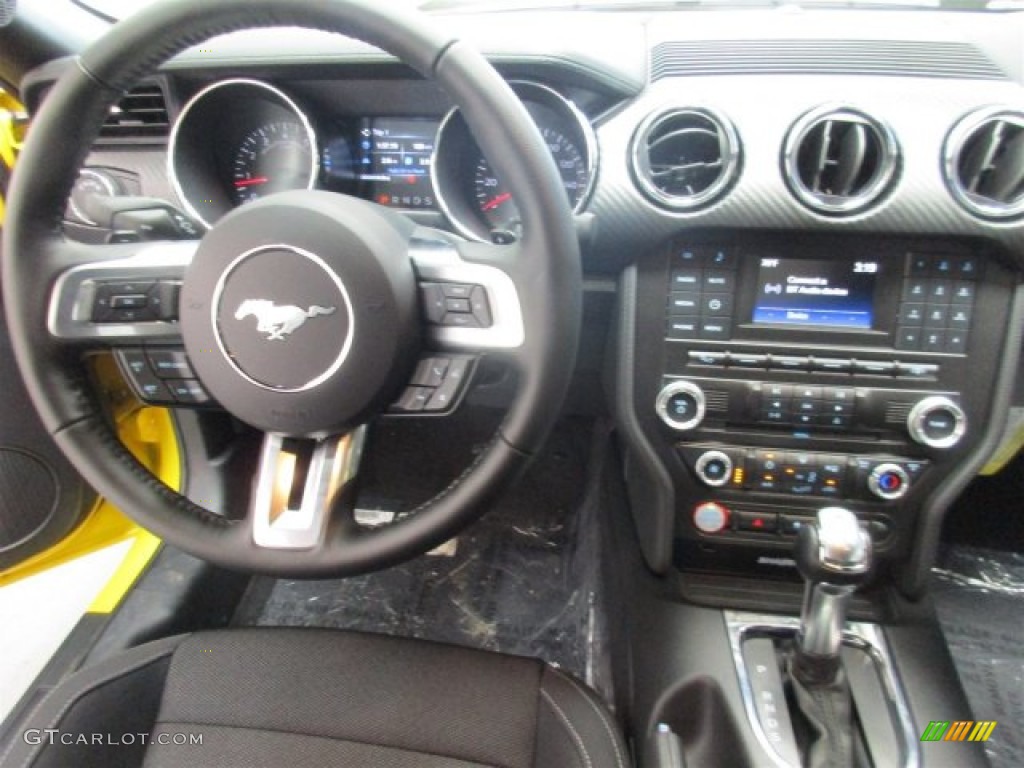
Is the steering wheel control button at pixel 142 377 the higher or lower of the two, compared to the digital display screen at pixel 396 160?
lower

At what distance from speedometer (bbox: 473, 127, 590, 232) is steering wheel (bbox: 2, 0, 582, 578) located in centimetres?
31

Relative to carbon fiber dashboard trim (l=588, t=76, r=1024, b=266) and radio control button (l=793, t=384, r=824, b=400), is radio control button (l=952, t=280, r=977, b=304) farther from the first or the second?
radio control button (l=793, t=384, r=824, b=400)

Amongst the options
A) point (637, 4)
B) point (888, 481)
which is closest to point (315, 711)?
point (888, 481)

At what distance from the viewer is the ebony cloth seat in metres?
0.89

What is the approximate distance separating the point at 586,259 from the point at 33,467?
109cm

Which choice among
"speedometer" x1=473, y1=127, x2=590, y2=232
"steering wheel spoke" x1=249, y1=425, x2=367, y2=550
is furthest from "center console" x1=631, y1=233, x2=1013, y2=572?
"steering wheel spoke" x1=249, y1=425, x2=367, y2=550

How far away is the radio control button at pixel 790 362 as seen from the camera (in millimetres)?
1074

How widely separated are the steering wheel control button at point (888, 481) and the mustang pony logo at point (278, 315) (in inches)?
31.6

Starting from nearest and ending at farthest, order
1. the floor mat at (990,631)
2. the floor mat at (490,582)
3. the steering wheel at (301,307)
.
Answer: the steering wheel at (301,307) < the floor mat at (990,631) < the floor mat at (490,582)

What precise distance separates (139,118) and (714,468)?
42.7 inches

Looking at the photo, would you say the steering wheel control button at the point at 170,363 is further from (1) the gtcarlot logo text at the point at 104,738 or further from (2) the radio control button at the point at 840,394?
(2) the radio control button at the point at 840,394

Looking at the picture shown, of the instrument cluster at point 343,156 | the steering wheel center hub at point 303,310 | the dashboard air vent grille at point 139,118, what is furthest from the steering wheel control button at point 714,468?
the dashboard air vent grille at point 139,118

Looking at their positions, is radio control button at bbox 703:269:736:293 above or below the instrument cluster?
below

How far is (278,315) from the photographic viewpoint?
0.77m
